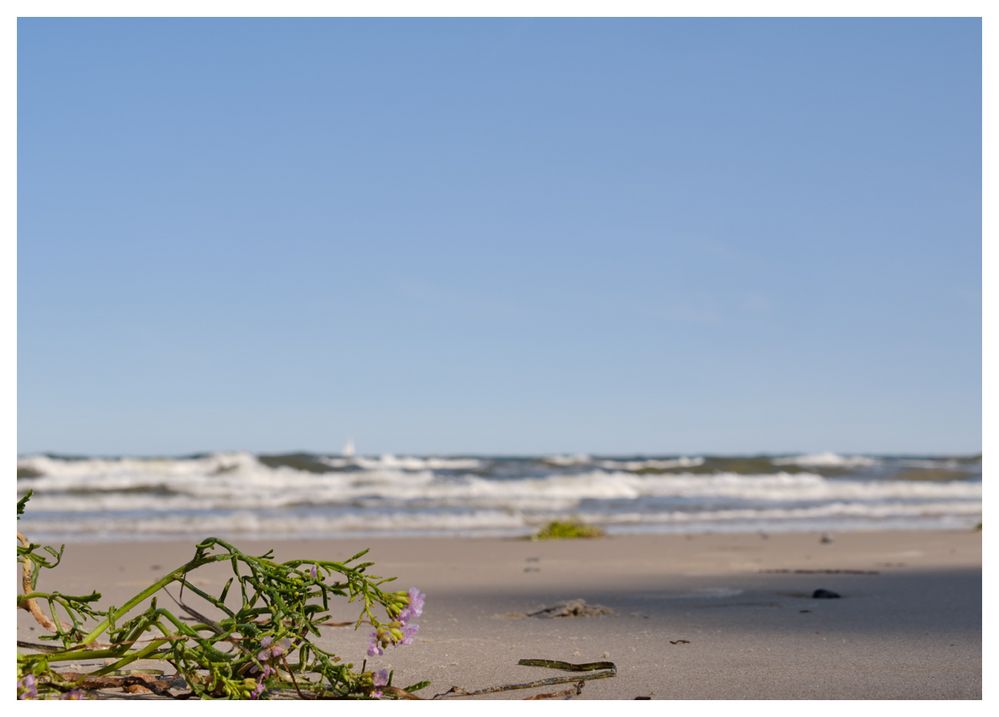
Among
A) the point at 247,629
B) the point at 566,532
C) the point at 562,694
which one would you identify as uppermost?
the point at 247,629

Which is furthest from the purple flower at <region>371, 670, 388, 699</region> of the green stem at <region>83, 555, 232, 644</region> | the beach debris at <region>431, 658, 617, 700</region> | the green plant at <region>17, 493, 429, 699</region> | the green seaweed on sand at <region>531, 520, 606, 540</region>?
the green seaweed on sand at <region>531, 520, 606, 540</region>

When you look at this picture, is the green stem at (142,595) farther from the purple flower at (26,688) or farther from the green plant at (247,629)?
the purple flower at (26,688)

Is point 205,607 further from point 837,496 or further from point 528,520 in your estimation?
point 837,496

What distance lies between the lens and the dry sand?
12.3 ft

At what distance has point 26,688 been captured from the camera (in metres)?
2.56

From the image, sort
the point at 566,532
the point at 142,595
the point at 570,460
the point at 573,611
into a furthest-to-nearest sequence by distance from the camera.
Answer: the point at 570,460 → the point at 566,532 → the point at 573,611 → the point at 142,595

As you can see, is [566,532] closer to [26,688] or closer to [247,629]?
[247,629]

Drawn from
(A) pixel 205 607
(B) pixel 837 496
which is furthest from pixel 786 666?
(B) pixel 837 496

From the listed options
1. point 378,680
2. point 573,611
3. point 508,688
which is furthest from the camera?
point 573,611

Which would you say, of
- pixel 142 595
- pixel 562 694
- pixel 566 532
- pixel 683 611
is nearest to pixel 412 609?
pixel 142 595

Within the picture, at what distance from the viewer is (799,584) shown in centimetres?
764

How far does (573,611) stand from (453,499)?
15.2m

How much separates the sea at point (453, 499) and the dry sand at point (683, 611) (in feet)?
10.3
